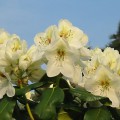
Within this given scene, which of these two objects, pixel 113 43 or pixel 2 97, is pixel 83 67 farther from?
pixel 113 43

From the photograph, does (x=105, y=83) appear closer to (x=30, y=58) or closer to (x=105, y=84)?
(x=105, y=84)

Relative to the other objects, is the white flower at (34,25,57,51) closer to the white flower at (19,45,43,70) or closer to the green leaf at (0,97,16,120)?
the white flower at (19,45,43,70)

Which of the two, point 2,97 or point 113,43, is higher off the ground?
point 2,97

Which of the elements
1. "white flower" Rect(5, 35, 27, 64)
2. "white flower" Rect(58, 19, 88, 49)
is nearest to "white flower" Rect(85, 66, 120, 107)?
"white flower" Rect(58, 19, 88, 49)

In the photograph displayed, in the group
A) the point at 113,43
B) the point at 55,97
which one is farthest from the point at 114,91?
the point at 113,43

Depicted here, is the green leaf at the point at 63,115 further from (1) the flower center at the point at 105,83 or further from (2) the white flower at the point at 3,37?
(2) the white flower at the point at 3,37
